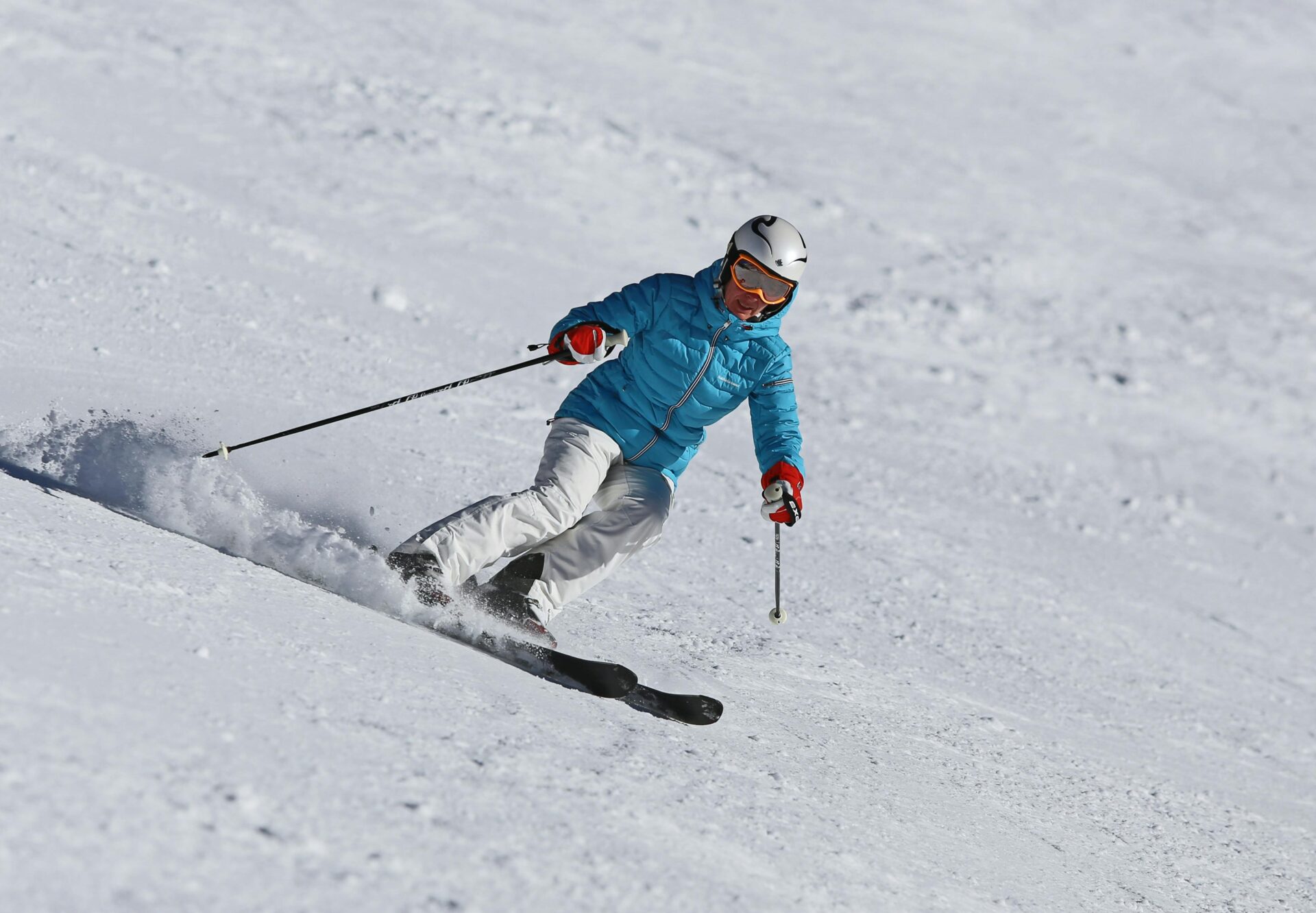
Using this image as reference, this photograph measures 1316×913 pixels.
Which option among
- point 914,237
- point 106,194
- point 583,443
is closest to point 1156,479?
point 914,237

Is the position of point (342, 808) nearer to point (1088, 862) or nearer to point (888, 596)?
point (1088, 862)

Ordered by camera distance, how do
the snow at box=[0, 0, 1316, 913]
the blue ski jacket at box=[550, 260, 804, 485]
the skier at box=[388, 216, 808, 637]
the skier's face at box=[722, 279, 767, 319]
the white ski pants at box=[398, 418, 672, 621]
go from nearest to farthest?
the snow at box=[0, 0, 1316, 913], the white ski pants at box=[398, 418, 672, 621], the skier at box=[388, 216, 808, 637], the skier's face at box=[722, 279, 767, 319], the blue ski jacket at box=[550, 260, 804, 485]

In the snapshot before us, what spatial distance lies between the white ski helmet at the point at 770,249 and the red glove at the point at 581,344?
538mm

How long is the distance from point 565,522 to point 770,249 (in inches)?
53.4

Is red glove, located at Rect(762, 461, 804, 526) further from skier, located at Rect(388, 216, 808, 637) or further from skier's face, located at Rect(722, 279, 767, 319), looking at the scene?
skier's face, located at Rect(722, 279, 767, 319)

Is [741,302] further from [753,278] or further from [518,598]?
[518,598]

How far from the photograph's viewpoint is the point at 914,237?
13.1m

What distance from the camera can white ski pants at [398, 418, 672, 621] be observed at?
4.44 metres

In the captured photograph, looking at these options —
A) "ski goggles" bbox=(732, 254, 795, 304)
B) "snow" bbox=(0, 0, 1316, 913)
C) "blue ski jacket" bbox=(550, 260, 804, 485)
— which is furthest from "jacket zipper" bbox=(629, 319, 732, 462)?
"snow" bbox=(0, 0, 1316, 913)

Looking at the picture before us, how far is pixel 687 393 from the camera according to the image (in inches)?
192

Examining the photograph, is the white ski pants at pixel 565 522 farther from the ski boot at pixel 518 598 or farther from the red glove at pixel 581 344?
the red glove at pixel 581 344

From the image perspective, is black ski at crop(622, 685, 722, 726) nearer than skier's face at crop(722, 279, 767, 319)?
Yes

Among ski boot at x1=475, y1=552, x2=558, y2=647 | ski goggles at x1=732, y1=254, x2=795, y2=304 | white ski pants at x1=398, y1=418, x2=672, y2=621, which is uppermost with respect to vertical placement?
ski goggles at x1=732, y1=254, x2=795, y2=304

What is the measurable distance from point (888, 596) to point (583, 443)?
8.82 ft
